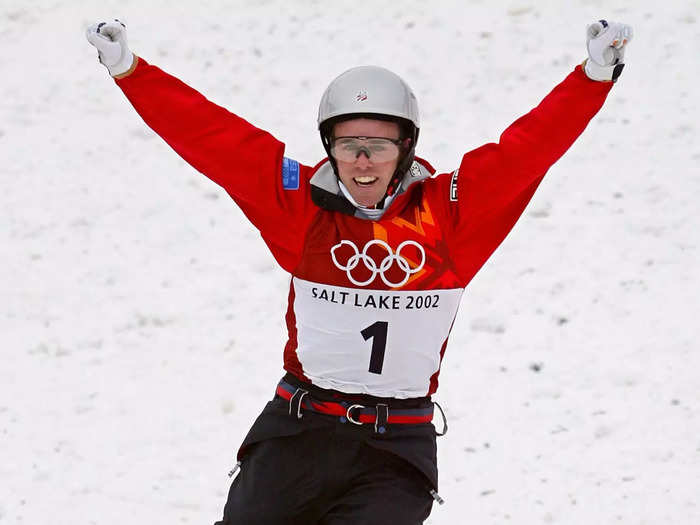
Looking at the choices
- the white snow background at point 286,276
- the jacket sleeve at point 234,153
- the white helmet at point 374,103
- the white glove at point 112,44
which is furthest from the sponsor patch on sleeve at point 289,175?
the white snow background at point 286,276

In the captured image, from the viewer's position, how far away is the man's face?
3395mm

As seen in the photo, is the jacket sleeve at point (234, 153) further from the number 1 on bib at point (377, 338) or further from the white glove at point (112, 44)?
the number 1 on bib at point (377, 338)

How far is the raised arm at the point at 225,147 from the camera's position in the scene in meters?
3.45

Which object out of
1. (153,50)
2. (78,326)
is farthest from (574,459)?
(153,50)

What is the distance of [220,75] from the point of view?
10.3 metres

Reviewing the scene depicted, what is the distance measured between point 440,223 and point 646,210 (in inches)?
195

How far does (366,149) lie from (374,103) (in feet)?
0.53

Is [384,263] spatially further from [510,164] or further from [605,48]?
[605,48]

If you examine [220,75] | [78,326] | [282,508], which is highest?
[220,75]

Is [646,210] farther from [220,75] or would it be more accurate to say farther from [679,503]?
[220,75]

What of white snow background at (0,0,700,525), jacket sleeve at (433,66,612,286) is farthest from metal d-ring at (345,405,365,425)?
white snow background at (0,0,700,525)

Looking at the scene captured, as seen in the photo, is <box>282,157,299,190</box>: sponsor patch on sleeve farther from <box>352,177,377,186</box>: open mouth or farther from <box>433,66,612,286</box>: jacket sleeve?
<box>433,66,612,286</box>: jacket sleeve

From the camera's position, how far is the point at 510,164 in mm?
3357

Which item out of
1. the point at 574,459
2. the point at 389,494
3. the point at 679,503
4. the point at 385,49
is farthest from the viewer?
the point at 385,49
